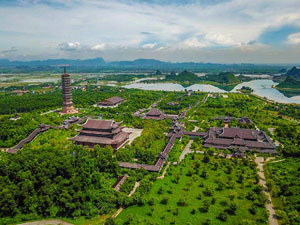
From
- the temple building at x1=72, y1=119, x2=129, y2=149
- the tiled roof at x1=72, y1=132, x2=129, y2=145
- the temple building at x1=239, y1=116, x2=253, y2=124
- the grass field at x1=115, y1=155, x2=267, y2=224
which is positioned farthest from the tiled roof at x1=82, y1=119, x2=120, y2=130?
the temple building at x1=239, y1=116, x2=253, y2=124

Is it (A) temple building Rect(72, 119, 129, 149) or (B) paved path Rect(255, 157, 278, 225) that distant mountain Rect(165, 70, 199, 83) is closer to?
(A) temple building Rect(72, 119, 129, 149)

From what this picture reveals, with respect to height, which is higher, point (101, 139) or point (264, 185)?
point (101, 139)

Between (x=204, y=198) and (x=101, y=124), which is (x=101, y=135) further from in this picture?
(x=204, y=198)

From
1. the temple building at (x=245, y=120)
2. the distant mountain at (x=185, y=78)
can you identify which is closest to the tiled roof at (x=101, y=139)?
the temple building at (x=245, y=120)

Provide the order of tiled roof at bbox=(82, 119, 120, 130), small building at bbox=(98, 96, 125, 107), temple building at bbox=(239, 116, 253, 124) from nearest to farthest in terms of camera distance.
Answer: tiled roof at bbox=(82, 119, 120, 130) < temple building at bbox=(239, 116, 253, 124) < small building at bbox=(98, 96, 125, 107)

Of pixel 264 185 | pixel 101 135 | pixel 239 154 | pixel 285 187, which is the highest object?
pixel 101 135

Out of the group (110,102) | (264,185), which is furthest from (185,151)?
(110,102)
